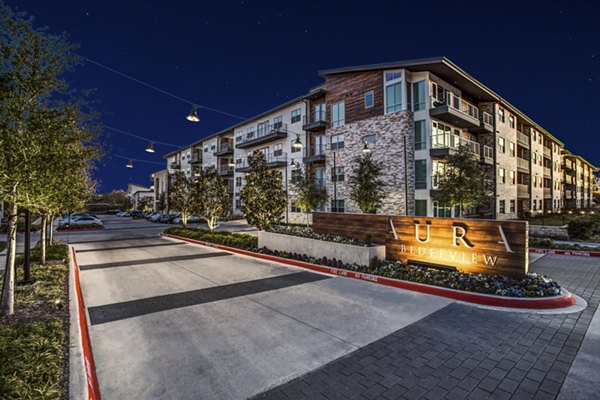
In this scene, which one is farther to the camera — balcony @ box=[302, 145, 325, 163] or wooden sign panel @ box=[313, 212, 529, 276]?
balcony @ box=[302, 145, 325, 163]

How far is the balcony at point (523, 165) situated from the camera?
97.5ft

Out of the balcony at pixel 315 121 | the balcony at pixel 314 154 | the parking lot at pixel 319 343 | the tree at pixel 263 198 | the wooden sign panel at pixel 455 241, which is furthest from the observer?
the balcony at pixel 314 154

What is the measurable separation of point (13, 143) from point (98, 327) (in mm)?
3783

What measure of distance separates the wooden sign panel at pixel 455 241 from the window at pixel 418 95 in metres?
13.9

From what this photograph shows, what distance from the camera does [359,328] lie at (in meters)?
5.35

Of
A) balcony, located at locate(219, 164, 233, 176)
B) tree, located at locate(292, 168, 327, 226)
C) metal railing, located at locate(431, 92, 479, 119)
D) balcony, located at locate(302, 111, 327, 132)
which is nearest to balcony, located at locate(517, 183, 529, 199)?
metal railing, located at locate(431, 92, 479, 119)

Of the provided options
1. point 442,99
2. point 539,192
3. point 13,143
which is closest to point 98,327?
point 13,143

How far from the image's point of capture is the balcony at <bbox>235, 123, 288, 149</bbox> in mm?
31922

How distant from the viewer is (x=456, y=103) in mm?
22359

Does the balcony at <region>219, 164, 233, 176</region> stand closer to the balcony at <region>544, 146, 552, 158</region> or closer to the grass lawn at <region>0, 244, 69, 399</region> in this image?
the grass lawn at <region>0, 244, 69, 399</region>

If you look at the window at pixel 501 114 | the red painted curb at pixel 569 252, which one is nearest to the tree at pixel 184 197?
the red painted curb at pixel 569 252

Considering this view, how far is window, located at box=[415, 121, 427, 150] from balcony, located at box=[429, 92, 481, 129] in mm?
998

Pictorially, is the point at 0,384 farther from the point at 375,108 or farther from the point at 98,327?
the point at 375,108

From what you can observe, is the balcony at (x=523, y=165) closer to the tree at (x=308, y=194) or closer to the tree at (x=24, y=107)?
the tree at (x=308, y=194)
